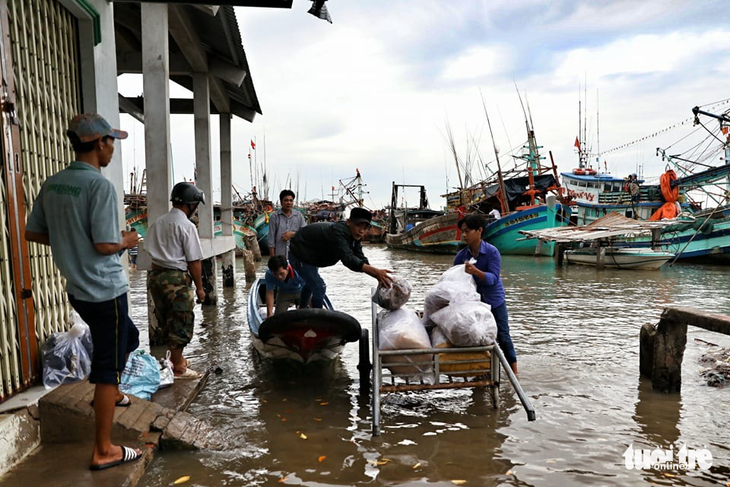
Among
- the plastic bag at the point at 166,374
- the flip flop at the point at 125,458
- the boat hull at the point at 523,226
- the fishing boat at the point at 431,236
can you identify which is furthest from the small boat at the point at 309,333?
the boat hull at the point at 523,226

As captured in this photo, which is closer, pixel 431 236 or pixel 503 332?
pixel 503 332

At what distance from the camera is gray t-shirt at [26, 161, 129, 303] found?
277 centimetres

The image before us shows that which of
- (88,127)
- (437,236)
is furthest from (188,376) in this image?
(437,236)

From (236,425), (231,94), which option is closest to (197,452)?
(236,425)

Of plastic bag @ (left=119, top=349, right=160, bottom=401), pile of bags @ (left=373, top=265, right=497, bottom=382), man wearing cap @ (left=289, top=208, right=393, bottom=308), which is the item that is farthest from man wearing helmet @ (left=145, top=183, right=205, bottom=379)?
pile of bags @ (left=373, top=265, right=497, bottom=382)

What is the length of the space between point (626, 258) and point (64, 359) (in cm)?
2008

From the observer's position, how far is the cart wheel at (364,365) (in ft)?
16.4

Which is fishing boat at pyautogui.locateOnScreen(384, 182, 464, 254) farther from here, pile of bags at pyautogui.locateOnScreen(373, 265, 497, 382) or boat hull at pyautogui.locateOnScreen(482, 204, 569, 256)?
pile of bags at pyautogui.locateOnScreen(373, 265, 497, 382)

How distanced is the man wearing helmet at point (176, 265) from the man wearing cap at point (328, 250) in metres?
1.20

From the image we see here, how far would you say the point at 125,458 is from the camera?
3117 mm

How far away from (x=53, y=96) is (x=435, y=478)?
14.5 ft

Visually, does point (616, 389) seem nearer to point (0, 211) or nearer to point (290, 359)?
point (290, 359)

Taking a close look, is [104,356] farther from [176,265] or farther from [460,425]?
[460,425]

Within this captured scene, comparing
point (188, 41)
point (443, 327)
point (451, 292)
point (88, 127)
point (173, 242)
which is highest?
point (188, 41)
